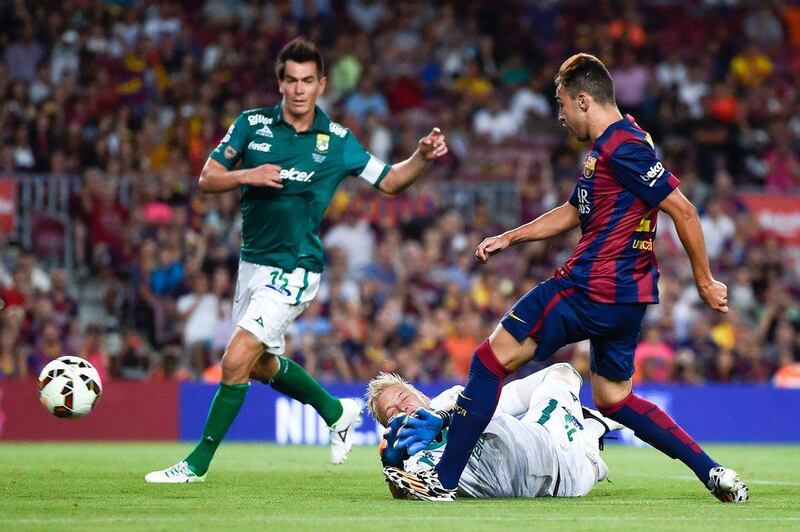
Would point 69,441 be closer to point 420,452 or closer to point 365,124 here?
point 365,124

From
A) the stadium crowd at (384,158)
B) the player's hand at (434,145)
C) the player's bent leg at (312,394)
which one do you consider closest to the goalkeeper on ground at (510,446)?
the player's bent leg at (312,394)

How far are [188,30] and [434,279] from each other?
5765 millimetres

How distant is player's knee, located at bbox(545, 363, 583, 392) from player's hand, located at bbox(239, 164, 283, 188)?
2.06 m

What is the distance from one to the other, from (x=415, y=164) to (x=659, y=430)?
2.52 m

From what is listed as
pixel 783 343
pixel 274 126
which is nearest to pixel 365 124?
pixel 783 343

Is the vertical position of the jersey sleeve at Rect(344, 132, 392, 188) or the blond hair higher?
the jersey sleeve at Rect(344, 132, 392, 188)

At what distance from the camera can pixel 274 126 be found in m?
9.12

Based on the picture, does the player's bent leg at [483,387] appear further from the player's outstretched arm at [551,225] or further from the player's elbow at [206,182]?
the player's elbow at [206,182]

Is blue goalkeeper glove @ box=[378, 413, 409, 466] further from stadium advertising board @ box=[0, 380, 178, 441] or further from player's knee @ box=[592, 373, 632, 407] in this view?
stadium advertising board @ box=[0, 380, 178, 441]

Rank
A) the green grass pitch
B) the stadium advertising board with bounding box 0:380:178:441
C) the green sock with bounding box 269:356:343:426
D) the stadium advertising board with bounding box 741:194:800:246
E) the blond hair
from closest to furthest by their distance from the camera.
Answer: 1. the green grass pitch
2. the blond hair
3. the green sock with bounding box 269:356:343:426
4. the stadium advertising board with bounding box 0:380:178:441
5. the stadium advertising board with bounding box 741:194:800:246

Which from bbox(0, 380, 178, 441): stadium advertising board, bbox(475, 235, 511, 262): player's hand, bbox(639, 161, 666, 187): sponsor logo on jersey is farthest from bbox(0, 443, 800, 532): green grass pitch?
bbox(0, 380, 178, 441): stadium advertising board

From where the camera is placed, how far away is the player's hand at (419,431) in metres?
7.71

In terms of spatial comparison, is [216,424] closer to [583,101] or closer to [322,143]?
[322,143]

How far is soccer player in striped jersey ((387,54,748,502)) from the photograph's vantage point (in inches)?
285
